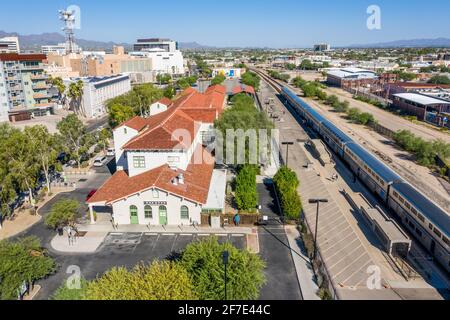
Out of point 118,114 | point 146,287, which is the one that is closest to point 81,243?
→ point 146,287

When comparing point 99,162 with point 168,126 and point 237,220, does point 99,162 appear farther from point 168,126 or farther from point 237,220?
point 237,220

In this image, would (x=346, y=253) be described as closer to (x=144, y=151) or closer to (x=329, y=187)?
(x=329, y=187)

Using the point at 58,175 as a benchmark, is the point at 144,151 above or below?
above

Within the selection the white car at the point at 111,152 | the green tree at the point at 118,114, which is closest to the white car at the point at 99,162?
the white car at the point at 111,152

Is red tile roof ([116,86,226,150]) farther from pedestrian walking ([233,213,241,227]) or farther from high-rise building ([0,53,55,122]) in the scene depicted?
high-rise building ([0,53,55,122])

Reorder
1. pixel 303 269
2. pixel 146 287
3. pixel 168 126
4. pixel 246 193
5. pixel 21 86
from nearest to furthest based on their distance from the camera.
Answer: pixel 146 287, pixel 303 269, pixel 246 193, pixel 168 126, pixel 21 86

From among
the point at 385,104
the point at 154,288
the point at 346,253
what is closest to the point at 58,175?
the point at 154,288
